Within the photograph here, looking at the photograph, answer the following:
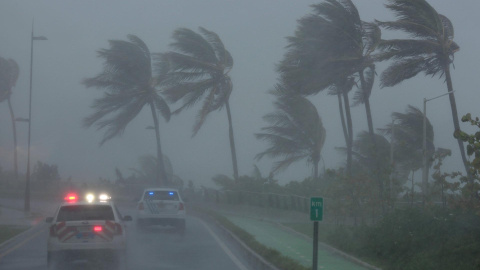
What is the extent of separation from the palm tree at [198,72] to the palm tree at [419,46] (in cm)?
1639

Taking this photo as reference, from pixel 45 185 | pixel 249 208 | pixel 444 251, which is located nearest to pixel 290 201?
pixel 249 208

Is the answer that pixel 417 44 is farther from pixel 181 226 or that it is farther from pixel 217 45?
pixel 217 45

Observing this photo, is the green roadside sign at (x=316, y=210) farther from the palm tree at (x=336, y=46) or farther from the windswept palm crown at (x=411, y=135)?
the windswept palm crown at (x=411, y=135)

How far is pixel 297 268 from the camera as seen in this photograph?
13.3 meters

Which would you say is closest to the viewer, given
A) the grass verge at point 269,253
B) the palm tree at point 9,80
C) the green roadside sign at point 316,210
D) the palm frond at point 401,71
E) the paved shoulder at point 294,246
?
the green roadside sign at point 316,210

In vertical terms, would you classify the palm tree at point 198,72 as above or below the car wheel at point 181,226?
above

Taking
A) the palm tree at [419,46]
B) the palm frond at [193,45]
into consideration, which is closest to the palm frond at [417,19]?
the palm tree at [419,46]

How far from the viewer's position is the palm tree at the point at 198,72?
4131 centimetres

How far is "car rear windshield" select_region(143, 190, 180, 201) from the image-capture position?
25.7 m

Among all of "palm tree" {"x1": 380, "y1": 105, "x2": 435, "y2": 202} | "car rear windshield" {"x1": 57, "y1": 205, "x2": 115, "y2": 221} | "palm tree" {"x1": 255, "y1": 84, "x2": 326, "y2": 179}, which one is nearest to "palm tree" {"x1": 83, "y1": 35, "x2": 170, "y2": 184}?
"palm tree" {"x1": 255, "y1": 84, "x2": 326, "y2": 179}

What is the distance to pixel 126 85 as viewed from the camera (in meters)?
46.3

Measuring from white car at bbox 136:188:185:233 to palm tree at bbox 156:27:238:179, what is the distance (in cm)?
1515

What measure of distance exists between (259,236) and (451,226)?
→ 914 centimetres

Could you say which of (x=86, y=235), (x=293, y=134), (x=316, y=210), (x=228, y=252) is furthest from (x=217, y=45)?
(x=316, y=210)
